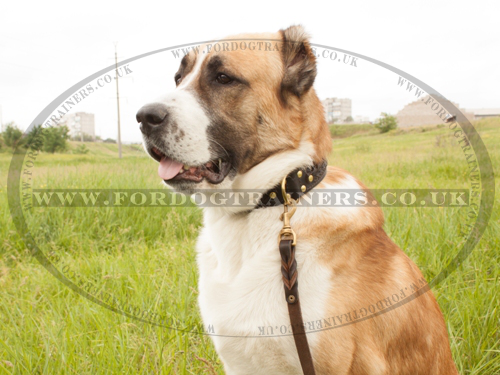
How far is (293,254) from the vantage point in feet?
5.46

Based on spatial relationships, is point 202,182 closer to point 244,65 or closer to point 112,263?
point 244,65

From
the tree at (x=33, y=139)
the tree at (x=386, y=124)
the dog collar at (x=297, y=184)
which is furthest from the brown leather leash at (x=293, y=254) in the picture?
the tree at (x=386, y=124)

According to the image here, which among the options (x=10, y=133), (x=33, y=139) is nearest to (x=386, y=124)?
(x=33, y=139)

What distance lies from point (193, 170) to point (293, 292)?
31.1 inches

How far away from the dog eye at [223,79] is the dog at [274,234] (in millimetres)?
10

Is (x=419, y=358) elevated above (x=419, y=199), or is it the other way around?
(x=419, y=199)

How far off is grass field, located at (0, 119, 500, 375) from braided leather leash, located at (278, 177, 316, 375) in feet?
1.72

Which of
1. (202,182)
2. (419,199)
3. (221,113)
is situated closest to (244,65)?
(221,113)

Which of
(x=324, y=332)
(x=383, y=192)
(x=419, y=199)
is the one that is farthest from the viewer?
(x=383, y=192)

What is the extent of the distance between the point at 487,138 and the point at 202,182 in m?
11.7

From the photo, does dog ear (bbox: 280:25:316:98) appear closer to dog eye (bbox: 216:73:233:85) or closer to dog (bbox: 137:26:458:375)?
dog (bbox: 137:26:458:375)

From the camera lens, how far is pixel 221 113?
6.46 ft

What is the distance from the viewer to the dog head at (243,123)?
194cm

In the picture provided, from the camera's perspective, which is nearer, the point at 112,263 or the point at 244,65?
the point at 244,65
